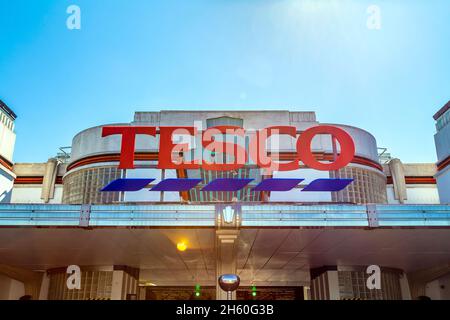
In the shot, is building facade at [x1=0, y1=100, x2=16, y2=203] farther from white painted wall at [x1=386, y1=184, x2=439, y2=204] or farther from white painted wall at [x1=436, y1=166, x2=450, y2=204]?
white painted wall at [x1=436, y1=166, x2=450, y2=204]

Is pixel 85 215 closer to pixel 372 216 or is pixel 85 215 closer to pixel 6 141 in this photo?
pixel 372 216

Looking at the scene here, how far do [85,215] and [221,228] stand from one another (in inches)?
215

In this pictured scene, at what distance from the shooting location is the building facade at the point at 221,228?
55.0 feet

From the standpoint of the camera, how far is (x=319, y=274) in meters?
25.1

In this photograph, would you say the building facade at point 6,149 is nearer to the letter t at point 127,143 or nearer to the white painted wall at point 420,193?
the letter t at point 127,143

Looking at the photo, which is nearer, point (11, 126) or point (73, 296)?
point (73, 296)

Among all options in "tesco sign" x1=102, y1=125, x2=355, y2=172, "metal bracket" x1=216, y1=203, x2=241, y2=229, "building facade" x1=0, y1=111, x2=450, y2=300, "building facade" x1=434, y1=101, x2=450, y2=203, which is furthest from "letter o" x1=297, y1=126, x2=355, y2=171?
"building facade" x1=434, y1=101, x2=450, y2=203

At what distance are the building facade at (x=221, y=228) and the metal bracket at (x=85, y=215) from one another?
0.04 m

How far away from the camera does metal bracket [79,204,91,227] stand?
16.7 metres

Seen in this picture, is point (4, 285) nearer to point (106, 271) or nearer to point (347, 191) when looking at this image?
point (106, 271)
